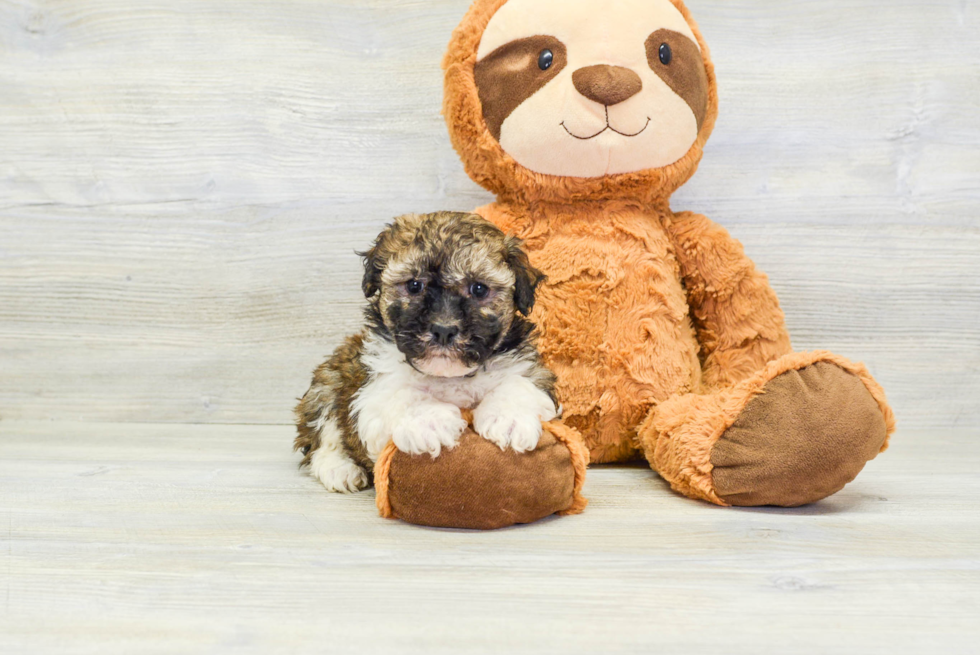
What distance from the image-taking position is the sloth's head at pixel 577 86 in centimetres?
215

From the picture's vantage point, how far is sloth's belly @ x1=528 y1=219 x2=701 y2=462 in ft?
7.44

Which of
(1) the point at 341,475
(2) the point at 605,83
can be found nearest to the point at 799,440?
(2) the point at 605,83

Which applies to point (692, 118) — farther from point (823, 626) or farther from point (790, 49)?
point (823, 626)

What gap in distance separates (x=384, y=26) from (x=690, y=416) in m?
1.71

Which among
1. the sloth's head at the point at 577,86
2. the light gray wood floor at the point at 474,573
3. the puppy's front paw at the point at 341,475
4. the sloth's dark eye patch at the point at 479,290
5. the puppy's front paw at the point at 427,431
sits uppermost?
the sloth's head at the point at 577,86

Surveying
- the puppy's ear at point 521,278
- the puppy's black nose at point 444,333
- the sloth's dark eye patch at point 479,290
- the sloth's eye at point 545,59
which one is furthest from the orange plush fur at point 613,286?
the puppy's black nose at point 444,333

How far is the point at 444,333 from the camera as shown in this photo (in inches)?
64.8

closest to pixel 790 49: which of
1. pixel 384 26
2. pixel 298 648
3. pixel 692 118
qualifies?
pixel 692 118

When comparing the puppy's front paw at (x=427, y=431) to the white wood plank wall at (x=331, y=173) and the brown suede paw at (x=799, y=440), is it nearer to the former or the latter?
the brown suede paw at (x=799, y=440)

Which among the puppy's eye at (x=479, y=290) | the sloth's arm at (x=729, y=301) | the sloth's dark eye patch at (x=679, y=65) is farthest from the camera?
the sloth's arm at (x=729, y=301)

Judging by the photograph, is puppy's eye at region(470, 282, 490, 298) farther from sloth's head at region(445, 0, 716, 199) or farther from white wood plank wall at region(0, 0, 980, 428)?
white wood plank wall at region(0, 0, 980, 428)

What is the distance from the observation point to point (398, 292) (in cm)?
178

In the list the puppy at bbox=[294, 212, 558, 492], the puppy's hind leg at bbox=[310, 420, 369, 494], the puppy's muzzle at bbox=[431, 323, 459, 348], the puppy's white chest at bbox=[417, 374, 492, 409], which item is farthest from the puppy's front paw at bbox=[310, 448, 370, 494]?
the puppy's muzzle at bbox=[431, 323, 459, 348]

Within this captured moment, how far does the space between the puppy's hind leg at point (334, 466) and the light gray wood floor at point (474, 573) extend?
0.21 ft
